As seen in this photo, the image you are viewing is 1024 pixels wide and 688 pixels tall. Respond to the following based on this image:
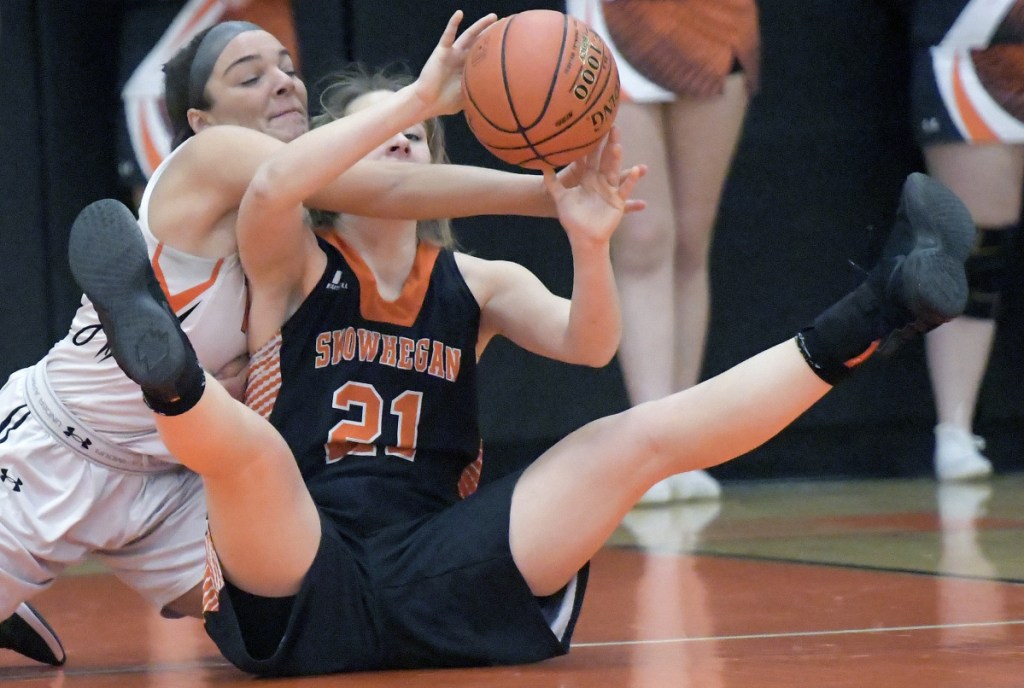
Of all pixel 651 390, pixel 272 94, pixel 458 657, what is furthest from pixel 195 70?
pixel 651 390

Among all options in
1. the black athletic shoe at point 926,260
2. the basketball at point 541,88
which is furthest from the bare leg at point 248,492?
the black athletic shoe at point 926,260

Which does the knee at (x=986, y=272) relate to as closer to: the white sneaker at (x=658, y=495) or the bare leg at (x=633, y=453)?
the white sneaker at (x=658, y=495)

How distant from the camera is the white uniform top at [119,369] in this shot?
2.33m

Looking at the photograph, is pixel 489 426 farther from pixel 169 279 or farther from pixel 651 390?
pixel 169 279

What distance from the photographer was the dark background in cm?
417

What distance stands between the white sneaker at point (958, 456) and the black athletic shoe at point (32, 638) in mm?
2842

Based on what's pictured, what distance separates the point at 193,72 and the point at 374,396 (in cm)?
67


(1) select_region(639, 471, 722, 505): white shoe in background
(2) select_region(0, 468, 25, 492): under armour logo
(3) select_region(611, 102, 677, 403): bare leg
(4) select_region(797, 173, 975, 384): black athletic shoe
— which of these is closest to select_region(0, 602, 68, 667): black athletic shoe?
(2) select_region(0, 468, 25, 492): under armour logo

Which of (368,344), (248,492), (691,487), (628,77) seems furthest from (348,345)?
(691,487)

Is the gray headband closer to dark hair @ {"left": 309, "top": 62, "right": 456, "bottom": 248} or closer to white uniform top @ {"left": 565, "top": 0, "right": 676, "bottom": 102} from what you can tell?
dark hair @ {"left": 309, "top": 62, "right": 456, "bottom": 248}

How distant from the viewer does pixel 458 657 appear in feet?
6.95

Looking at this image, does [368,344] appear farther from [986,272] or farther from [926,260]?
[986,272]

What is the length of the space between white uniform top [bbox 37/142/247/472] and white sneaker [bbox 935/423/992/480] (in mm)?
2649

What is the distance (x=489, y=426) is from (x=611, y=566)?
4.50 ft
